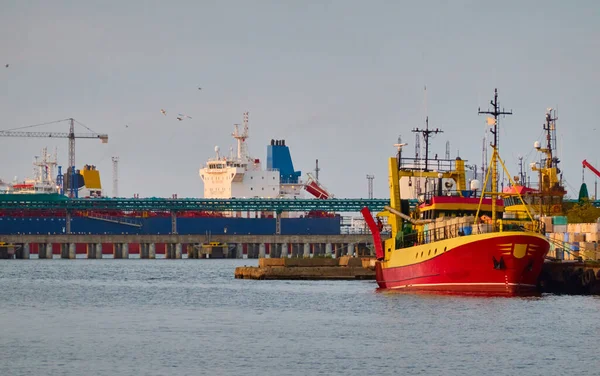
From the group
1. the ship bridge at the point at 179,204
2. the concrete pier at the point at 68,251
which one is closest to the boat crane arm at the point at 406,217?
the concrete pier at the point at 68,251

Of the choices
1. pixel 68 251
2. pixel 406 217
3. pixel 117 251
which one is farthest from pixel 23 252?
pixel 406 217

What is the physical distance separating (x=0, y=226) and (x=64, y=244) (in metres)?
Result: 22.3

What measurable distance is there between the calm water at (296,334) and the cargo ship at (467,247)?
143 centimetres

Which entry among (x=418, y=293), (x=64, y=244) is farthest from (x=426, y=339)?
(x=64, y=244)

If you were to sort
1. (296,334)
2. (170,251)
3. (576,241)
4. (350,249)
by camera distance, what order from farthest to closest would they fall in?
(170,251) → (350,249) → (576,241) → (296,334)

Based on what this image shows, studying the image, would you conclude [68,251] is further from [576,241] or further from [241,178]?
[576,241]

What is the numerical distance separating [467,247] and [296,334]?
14.5 metres

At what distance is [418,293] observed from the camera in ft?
210

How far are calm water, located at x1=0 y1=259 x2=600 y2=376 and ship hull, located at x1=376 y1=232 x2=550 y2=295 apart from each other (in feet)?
4.09

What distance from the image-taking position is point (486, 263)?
5938 centimetres

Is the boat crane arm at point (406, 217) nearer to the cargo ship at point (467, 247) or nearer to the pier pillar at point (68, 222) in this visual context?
the cargo ship at point (467, 247)

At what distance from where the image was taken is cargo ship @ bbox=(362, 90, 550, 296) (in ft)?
192

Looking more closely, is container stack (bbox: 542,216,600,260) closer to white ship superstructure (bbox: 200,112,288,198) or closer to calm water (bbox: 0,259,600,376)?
calm water (bbox: 0,259,600,376)

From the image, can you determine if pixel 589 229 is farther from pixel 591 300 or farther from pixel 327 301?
pixel 327 301
